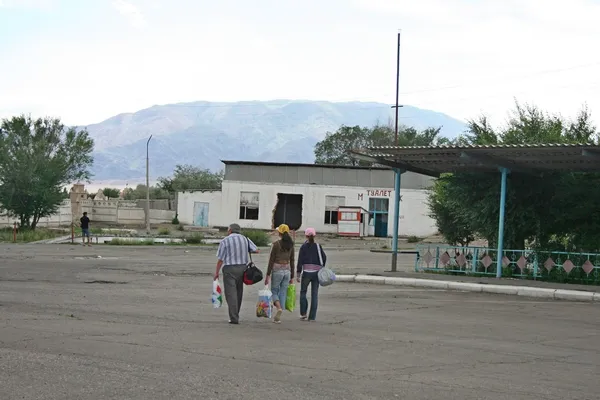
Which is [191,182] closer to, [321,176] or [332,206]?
[321,176]

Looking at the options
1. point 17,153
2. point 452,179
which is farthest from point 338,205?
point 452,179

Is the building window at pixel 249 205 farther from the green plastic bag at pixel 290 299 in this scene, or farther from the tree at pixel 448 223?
the green plastic bag at pixel 290 299

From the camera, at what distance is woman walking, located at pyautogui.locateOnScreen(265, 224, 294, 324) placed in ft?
49.0

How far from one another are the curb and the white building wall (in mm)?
40208

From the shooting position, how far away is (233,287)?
47.4 ft

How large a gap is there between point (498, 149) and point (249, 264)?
32.1 ft

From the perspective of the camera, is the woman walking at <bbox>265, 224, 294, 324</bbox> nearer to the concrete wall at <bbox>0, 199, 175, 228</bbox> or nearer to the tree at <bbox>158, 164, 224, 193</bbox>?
the concrete wall at <bbox>0, 199, 175, 228</bbox>

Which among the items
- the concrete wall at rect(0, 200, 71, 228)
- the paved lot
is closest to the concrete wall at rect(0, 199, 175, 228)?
the concrete wall at rect(0, 200, 71, 228)

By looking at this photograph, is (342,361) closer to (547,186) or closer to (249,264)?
(249,264)

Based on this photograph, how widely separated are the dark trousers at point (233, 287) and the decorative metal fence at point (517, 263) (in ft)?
40.8

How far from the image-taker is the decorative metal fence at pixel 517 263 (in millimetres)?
23914

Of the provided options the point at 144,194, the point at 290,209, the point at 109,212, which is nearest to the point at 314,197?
the point at 290,209

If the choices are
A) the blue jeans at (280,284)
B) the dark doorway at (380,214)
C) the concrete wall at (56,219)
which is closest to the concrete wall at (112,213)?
the concrete wall at (56,219)

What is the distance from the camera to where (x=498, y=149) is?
872 inches
